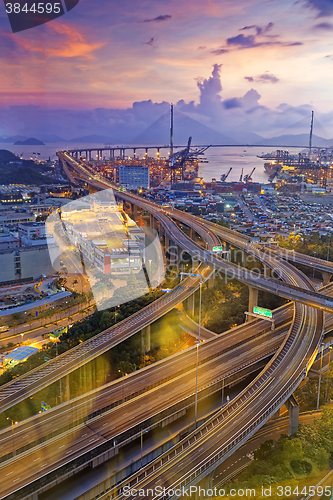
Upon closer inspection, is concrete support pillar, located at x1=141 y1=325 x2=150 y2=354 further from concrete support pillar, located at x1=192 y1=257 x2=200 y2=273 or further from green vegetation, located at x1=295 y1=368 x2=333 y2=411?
concrete support pillar, located at x1=192 y1=257 x2=200 y2=273

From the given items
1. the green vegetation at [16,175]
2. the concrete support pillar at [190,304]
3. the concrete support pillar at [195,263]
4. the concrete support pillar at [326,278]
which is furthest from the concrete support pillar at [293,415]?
the green vegetation at [16,175]

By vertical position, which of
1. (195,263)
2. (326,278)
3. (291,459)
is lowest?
(291,459)

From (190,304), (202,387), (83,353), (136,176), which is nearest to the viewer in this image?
(202,387)

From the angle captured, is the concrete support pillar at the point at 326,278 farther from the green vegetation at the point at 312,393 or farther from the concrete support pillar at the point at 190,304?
the green vegetation at the point at 312,393

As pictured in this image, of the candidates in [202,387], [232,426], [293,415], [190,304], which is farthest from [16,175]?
[232,426]

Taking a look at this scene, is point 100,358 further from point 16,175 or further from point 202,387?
point 16,175

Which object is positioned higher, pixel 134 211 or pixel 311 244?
pixel 134 211

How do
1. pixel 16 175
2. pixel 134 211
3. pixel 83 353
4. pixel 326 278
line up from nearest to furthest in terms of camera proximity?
pixel 83 353
pixel 326 278
pixel 134 211
pixel 16 175

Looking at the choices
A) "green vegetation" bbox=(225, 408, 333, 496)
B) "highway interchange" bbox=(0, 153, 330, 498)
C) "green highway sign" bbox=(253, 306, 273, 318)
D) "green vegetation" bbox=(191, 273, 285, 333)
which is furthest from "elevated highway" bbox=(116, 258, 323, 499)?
"green vegetation" bbox=(191, 273, 285, 333)
